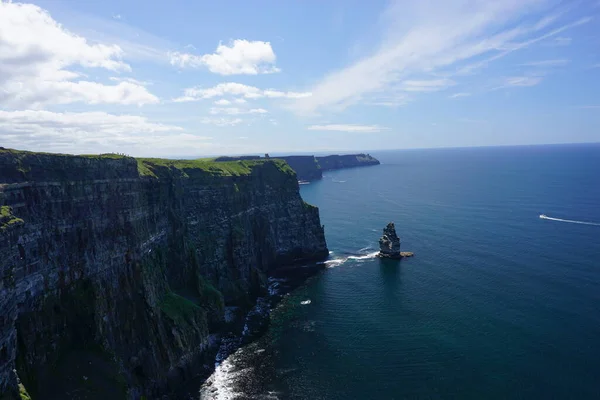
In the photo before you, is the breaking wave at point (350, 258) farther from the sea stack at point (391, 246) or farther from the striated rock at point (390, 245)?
the striated rock at point (390, 245)

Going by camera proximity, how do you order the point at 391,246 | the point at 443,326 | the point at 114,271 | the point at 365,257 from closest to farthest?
1. the point at 114,271
2. the point at 443,326
3. the point at 391,246
4. the point at 365,257

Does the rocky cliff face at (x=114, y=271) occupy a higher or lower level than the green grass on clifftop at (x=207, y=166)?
lower

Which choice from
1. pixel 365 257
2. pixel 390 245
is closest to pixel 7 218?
pixel 365 257

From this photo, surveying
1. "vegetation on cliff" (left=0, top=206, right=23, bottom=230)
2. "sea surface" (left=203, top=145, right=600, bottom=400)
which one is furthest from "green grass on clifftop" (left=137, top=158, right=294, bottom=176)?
"sea surface" (left=203, top=145, right=600, bottom=400)

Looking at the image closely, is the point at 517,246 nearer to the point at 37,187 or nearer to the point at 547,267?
the point at 547,267

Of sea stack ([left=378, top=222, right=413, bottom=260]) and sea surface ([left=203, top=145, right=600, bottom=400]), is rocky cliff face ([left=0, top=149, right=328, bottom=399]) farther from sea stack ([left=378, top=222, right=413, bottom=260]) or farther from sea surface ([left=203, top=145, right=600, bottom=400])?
sea stack ([left=378, top=222, right=413, bottom=260])

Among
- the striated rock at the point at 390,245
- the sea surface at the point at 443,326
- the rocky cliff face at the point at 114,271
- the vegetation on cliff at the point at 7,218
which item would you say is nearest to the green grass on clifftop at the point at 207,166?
the rocky cliff face at the point at 114,271

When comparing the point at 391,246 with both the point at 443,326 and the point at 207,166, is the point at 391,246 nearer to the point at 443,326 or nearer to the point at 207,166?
the point at 443,326
